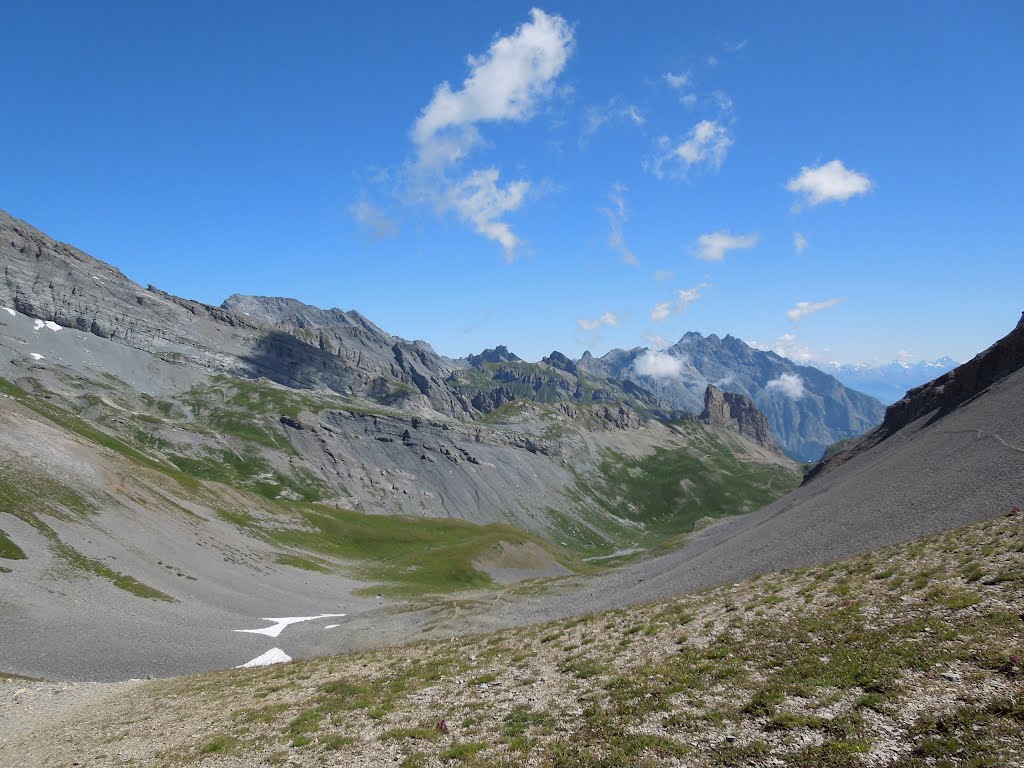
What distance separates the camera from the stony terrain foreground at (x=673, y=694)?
52.3ft

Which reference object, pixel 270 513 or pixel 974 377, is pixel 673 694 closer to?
pixel 974 377

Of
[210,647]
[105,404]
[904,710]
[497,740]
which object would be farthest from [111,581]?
[105,404]

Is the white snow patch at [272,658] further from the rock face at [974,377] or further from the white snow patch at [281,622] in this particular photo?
the rock face at [974,377]

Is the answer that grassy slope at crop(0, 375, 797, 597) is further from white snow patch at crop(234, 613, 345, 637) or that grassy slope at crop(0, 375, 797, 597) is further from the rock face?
the rock face

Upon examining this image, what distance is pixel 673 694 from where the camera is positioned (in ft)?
67.8

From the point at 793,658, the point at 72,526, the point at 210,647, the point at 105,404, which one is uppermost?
the point at 105,404

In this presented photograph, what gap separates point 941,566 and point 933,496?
2952cm

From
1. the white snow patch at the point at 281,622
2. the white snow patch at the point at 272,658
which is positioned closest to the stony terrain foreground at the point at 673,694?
the white snow patch at the point at 272,658

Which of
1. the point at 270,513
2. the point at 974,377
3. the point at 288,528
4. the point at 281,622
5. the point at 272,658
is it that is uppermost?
the point at 974,377

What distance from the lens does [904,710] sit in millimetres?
16031

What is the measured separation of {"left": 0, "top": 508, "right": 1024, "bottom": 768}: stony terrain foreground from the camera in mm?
15945

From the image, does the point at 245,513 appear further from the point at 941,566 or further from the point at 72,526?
the point at 941,566

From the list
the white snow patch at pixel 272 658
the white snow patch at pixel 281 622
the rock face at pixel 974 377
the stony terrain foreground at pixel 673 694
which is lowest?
the white snow patch at pixel 281 622

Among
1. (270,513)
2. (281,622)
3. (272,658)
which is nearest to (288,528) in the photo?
(270,513)
